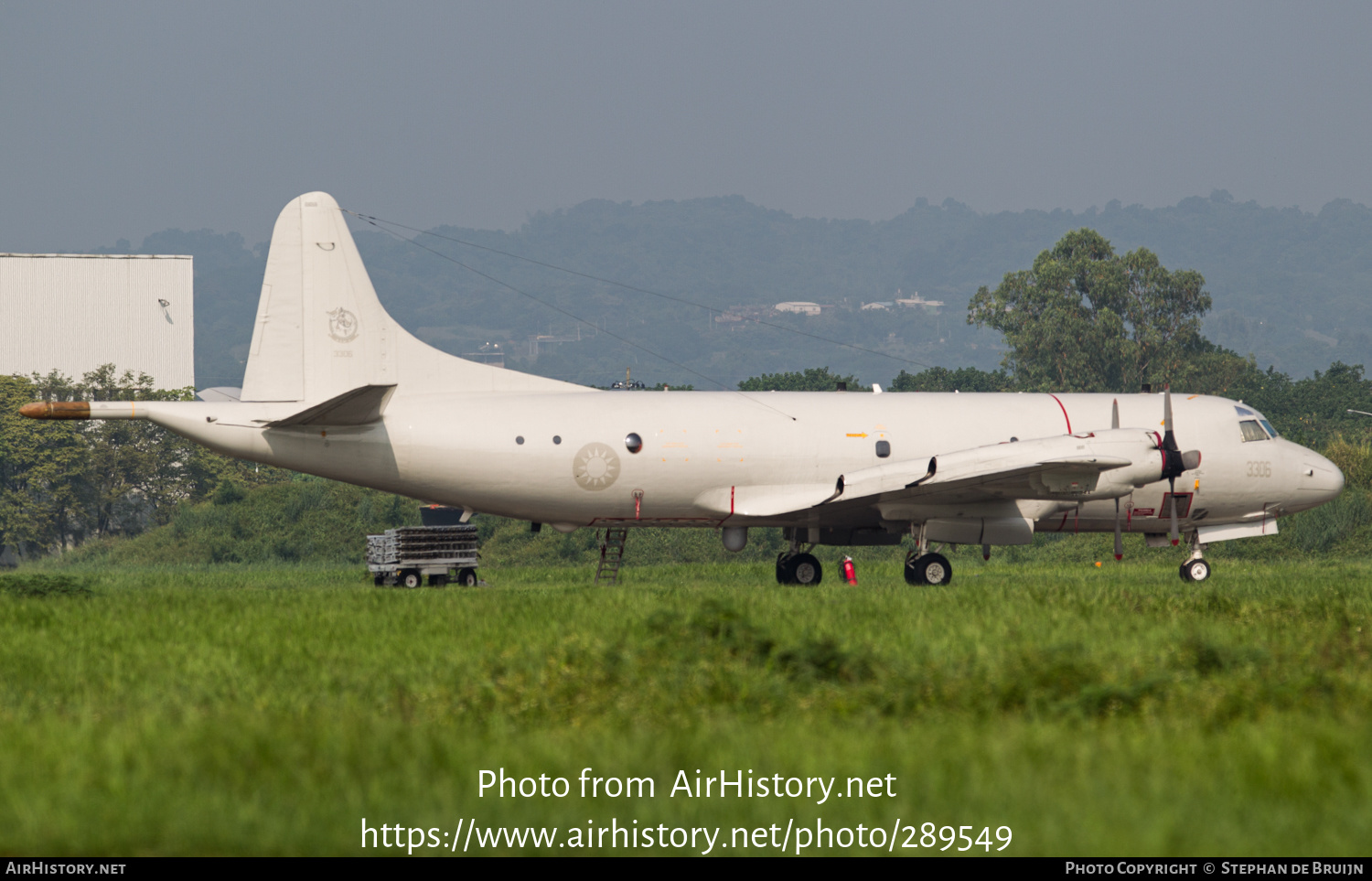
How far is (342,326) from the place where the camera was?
26.4m

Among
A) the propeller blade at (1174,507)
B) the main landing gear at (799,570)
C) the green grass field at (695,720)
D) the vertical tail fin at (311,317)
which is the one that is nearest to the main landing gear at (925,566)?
the main landing gear at (799,570)

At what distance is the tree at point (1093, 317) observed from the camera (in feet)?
324

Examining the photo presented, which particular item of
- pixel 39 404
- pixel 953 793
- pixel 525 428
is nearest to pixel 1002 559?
pixel 525 428

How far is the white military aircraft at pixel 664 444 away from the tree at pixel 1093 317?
7026cm

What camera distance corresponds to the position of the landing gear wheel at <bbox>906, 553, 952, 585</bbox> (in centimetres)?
2694

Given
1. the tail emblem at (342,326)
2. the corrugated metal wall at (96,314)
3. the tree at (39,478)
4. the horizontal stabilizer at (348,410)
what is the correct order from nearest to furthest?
the horizontal stabilizer at (348,410) → the tail emblem at (342,326) → the tree at (39,478) → the corrugated metal wall at (96,314)

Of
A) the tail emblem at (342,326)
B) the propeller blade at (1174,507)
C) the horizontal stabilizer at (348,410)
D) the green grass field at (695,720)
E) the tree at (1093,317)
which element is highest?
the tree at (1093,317)

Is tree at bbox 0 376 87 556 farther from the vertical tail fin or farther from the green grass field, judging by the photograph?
the green grass field

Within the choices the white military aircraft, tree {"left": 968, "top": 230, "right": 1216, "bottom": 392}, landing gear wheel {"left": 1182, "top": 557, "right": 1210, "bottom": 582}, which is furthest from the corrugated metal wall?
landing gear wheel {"left": 1182, "top": 557, "right": 1210, "bottom": 582}

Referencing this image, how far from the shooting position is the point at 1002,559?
47531mm

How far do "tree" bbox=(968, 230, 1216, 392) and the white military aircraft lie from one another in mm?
70263

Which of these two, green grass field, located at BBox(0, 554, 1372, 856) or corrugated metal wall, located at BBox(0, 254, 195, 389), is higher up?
corrugated metal wall, located at BBox(0, 254, 195, 389)

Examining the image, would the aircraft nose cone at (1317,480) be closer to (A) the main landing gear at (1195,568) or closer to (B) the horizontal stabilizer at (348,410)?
(A) the main landing gear at (1195,568)

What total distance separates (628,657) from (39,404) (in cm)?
1650
